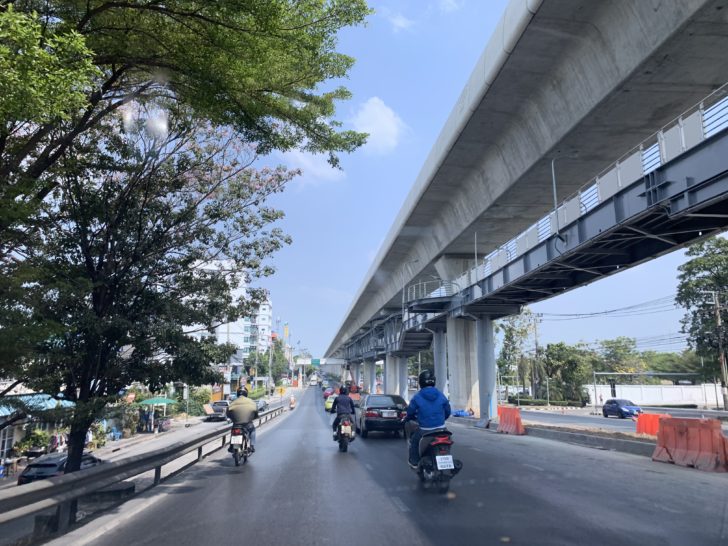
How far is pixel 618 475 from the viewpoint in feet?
35.2

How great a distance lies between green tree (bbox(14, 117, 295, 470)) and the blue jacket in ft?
14.3

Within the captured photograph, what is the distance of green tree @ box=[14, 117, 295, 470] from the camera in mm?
9289

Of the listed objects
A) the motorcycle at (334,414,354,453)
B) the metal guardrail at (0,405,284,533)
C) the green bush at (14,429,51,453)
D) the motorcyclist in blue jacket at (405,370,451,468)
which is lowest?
the green bush at (14,429,51,453)

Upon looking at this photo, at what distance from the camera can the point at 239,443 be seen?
39.8ft

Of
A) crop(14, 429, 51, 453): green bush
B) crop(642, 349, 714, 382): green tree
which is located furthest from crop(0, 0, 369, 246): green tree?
crop(642, 349, 714, 382): green tree

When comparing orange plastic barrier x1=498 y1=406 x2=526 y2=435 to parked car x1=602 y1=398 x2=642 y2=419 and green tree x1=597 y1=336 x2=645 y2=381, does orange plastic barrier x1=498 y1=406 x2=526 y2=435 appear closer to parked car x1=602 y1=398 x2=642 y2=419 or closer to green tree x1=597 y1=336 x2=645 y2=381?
parked car x1=602 y1=398 x2=642 y2=419

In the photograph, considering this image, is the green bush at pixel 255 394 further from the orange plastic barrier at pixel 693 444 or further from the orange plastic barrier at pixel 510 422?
the orange plastic barrier at pixel 693 444

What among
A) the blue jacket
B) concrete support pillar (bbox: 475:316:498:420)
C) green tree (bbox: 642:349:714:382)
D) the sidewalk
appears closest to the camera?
the blue jacket

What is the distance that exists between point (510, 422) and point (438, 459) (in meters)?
15.0

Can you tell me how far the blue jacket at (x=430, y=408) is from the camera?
893 cm

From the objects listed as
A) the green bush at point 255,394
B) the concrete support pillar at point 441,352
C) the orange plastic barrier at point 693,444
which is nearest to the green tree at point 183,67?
the orange plastic barrier at point 693,444

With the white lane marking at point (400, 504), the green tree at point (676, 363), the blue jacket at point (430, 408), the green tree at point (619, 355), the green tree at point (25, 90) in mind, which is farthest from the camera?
the green tree at point (619, 355)

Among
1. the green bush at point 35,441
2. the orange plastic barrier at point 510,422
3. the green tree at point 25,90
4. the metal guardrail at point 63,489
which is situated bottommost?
the green bush at point 35,441

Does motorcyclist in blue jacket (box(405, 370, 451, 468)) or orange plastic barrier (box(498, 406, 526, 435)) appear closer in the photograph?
motorcyclist in blue jacket (box(405, 370, 451, 468))
